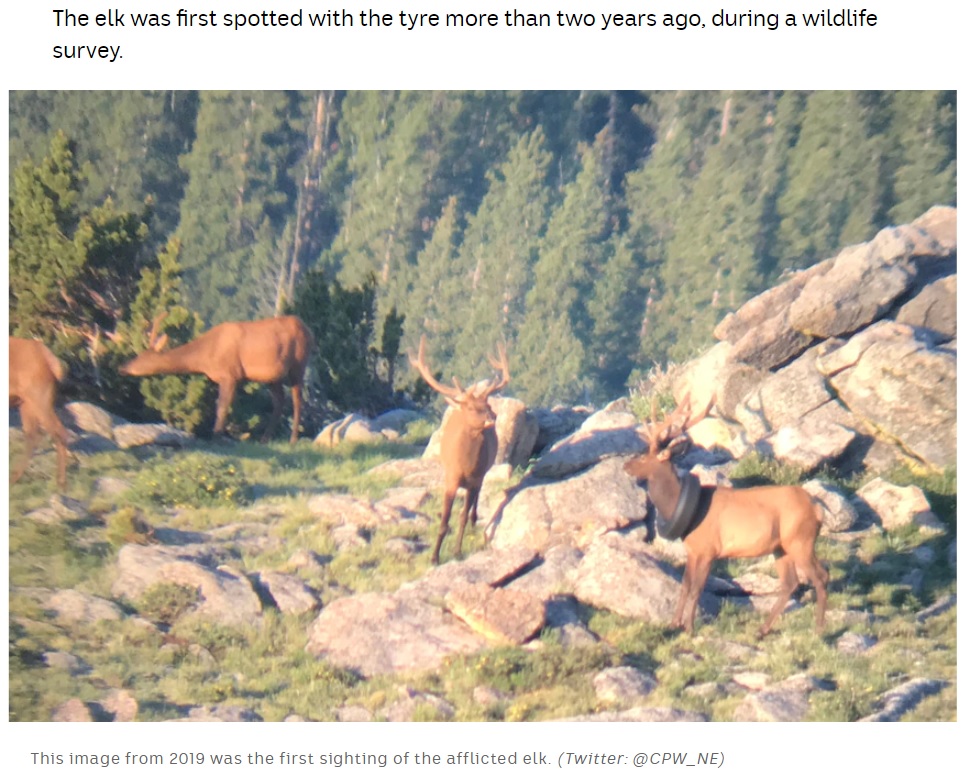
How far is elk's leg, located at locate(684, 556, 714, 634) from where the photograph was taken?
38.6ft

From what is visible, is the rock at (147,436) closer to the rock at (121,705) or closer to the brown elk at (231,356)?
the brown elk at (231,356)

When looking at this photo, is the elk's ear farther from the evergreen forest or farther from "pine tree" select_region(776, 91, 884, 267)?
"pine tree" select_region(776, 91, 884, 267)

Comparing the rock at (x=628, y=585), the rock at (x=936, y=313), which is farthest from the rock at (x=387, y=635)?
the rock at (x=936, y=313)

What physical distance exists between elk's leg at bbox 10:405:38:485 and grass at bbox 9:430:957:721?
0.20 meters

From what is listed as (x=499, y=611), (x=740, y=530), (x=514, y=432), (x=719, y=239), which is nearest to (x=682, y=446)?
(x=514, y=432)

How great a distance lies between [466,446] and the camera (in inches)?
532

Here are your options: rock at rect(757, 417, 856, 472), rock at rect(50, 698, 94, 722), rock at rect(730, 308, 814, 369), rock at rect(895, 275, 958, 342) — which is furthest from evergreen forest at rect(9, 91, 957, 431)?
rock at rect(50, 698, 94, 722)

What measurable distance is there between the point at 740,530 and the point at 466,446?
10.9 ft

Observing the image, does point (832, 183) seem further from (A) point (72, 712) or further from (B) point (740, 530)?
(A) point (72, 712)

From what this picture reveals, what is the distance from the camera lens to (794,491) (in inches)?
468

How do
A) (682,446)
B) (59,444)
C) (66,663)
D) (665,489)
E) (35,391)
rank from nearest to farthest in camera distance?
(66,663), (665,489), (35,391), (59,444), (682,446)

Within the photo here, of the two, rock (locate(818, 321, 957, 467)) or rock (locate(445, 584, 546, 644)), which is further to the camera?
rock (locate(818, 321, 957, 467))

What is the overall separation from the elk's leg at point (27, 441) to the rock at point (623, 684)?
7.86m
